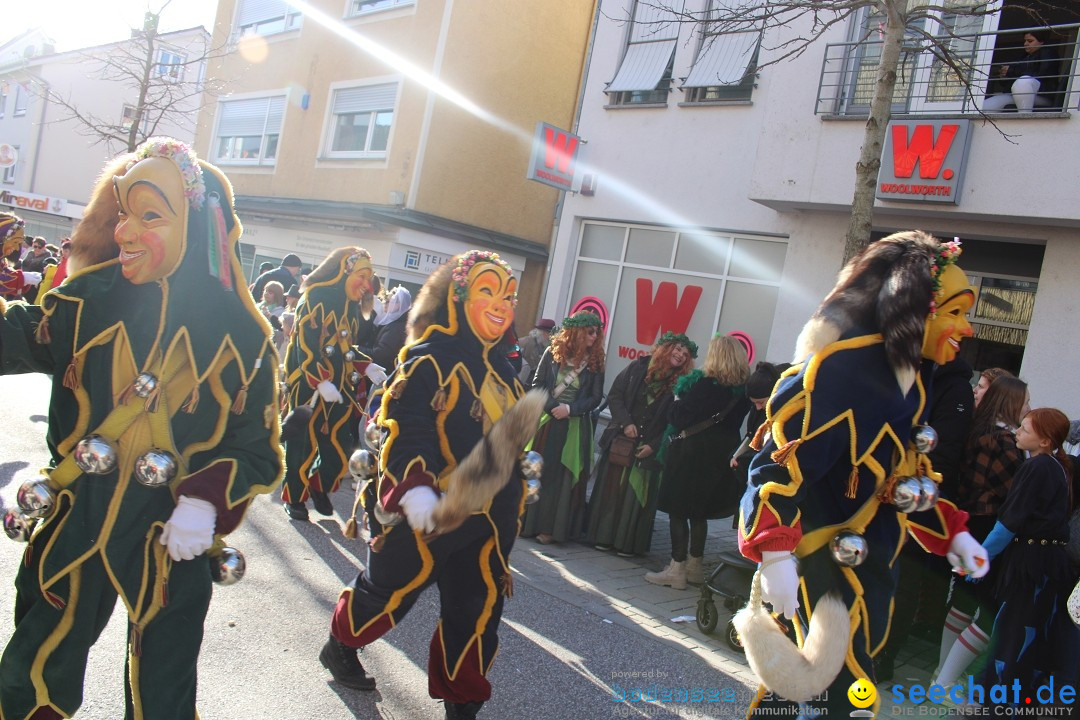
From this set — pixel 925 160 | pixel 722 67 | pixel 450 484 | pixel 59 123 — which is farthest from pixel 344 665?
pixel 59 123

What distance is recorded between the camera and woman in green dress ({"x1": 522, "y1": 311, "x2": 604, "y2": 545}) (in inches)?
283

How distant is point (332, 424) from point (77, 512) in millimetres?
4289

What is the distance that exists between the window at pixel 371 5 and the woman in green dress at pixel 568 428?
38.9 ft

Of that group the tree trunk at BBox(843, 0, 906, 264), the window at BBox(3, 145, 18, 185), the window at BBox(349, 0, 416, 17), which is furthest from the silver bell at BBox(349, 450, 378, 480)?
the window at BBox(3, 145, 18, 185)

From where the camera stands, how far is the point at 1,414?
29.0 ft

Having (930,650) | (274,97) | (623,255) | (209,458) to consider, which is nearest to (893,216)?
(623,255)

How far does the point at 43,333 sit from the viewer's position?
250 cm

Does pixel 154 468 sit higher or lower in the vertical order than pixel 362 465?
higher

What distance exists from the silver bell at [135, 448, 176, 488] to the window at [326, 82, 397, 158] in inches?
580

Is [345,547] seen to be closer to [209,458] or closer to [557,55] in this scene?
[209,458]

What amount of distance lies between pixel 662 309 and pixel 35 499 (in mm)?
10647

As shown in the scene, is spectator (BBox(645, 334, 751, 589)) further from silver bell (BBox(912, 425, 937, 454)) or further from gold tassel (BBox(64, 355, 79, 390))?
gold tassel (BBox(64, 355, 79, 390))

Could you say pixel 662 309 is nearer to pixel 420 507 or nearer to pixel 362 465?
pixel 362 465

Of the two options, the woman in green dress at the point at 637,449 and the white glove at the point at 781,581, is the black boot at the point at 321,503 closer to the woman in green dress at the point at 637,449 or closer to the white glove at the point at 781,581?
the woman in green dress at the point at 637,449
